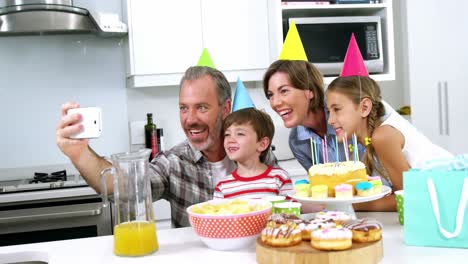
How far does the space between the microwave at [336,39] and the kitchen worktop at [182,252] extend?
5.65ft

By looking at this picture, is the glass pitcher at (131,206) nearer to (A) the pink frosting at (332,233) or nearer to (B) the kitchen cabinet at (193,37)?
(A) the pink frosting at (332,233)

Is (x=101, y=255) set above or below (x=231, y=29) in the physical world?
below

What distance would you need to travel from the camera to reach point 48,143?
3166 millimetres

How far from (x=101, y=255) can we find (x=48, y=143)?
6.81ft

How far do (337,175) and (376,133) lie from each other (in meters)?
0.38

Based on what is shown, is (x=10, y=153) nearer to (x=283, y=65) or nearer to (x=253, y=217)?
(x=283, y=65)

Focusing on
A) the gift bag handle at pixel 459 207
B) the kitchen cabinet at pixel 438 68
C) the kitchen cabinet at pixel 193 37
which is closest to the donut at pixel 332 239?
the gift bag handle at pixel 459 207

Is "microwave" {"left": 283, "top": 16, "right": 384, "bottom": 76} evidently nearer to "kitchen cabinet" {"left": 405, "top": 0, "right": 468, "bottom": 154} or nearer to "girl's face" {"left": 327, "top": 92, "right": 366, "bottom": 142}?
"kitchen cabinet" {"left": 405, "top": 0, "right": 468, "bottom": 154}

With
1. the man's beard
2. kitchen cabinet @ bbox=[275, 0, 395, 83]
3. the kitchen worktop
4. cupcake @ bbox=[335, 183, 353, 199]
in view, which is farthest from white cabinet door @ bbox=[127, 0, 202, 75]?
cupcake @ bbox=[335, 183, 353, 199]

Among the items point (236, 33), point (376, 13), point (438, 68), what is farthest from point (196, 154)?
point (438, 68)

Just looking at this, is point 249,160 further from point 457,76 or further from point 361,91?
point 457,76

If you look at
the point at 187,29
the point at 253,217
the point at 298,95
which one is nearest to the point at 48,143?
the point at 187,29

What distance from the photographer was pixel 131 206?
1222 mm

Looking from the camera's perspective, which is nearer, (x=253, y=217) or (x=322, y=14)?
(x=253, y=217)
